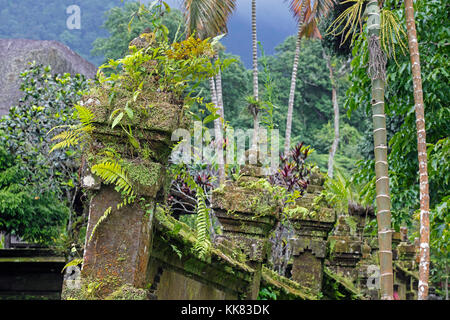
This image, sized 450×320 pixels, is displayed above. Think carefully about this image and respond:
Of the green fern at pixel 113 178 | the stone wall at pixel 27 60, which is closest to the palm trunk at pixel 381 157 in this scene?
the green fern at pixel 113 178

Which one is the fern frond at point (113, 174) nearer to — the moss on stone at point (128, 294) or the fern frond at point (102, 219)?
the fern frond at point (102, 219)

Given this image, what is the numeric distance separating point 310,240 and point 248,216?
104 inches

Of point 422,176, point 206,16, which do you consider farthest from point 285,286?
point 206,16

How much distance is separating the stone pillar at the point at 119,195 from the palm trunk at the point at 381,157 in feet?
7.75

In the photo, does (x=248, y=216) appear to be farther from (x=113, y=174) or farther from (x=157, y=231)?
(x=113, y=174)

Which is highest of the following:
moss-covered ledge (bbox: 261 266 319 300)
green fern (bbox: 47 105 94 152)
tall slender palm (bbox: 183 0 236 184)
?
tall slender palm (bbox: 183 0 236 184)

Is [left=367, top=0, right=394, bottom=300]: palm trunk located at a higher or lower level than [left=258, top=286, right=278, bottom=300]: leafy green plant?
higher

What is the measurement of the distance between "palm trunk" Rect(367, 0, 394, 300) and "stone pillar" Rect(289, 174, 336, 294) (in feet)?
7.78

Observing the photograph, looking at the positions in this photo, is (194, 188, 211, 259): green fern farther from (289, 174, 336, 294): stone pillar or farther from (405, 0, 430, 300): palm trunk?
(289, 174, 336, 294): stone pillar

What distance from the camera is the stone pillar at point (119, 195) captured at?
348 centimetres

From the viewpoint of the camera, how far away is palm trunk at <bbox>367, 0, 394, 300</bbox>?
4.89m

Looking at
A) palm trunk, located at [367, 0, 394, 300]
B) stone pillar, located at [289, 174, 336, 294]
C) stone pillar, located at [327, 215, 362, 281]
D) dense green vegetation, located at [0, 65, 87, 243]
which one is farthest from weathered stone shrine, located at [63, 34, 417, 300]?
dense green vegetation, located at [0, 65, 87, 243]

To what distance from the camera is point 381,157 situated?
5086 millimetres
